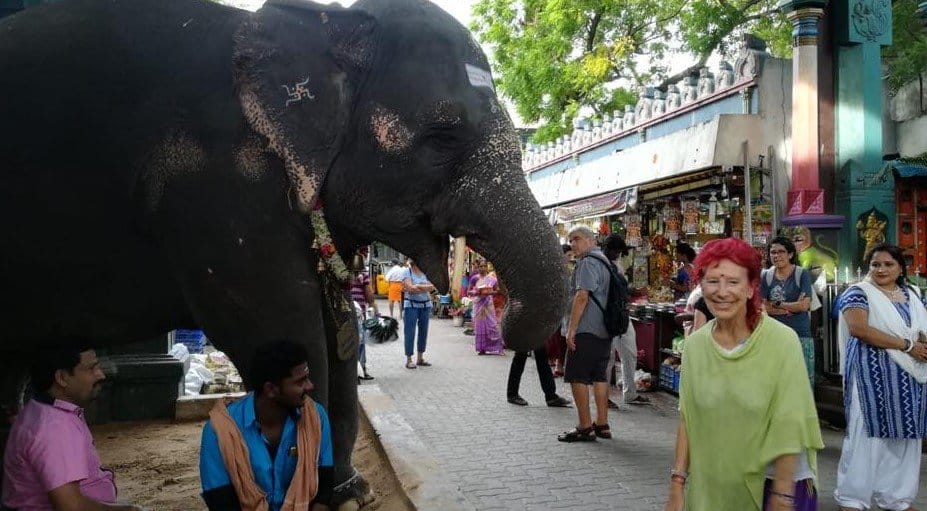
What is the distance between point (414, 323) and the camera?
399 inches

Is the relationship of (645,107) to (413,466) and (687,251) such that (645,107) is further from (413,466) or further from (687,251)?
(413,466)

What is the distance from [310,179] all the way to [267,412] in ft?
2.67

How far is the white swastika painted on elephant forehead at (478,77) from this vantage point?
242 cm

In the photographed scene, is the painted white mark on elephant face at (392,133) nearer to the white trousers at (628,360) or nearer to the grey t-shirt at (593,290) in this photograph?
the grey t-shirt at (593,290)

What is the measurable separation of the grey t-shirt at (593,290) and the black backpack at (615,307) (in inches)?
1.0

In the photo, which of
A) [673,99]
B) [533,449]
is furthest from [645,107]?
[533,449]

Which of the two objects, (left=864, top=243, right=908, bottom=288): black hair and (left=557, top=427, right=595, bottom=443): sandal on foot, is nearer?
(left=864, top=243, right=908, bottom=288): black hair

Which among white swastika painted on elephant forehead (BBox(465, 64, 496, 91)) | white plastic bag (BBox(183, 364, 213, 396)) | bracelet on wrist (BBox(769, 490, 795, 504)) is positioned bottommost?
white plastic bag (BBox(183, 364, 213, 396))

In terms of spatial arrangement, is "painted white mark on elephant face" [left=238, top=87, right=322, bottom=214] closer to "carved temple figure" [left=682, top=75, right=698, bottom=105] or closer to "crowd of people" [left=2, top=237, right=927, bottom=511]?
"crowd of people" [left=2, top=237, right=927, bottom=511]

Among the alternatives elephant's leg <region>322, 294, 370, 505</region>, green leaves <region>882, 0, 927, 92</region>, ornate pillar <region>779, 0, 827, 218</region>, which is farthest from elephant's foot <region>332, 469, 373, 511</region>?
green leaves <region>882, 0, 927, 92</region>

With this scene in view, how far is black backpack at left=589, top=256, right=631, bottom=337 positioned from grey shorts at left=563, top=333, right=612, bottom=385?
14 centimetres

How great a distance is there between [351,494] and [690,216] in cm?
724

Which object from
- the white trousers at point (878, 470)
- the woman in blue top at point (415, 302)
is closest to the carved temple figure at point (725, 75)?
the woman in blue top at point (415, 302)

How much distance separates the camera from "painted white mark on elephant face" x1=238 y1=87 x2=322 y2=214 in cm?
229
